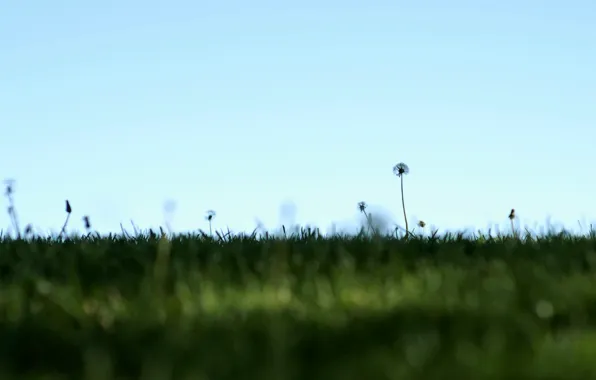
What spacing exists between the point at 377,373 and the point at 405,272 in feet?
6.77

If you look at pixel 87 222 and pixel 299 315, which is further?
pixel 87 222

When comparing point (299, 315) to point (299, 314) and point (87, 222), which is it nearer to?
point (299, 314)

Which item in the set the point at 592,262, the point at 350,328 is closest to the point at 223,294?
the point at 350,328

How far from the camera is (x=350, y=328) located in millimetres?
4102

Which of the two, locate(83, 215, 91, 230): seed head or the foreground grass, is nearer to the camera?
the foreground grass

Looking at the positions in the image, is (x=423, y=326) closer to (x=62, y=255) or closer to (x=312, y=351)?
(x=312, y=351)

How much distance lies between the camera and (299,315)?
14.2 feet

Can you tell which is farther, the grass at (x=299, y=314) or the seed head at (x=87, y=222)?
the seed head at (x=87, y=222)

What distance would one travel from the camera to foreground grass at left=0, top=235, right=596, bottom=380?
3600 mm

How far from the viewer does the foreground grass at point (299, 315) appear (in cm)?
360

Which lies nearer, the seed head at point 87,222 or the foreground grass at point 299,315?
the foreground grass at point 299,315

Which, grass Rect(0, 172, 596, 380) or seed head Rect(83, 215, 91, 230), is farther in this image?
seed head Rect(83, 215, 91, 230)

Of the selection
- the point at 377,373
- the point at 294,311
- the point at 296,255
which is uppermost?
the point at 296,255

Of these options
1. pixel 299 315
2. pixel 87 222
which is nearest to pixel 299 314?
pixel 299 315
